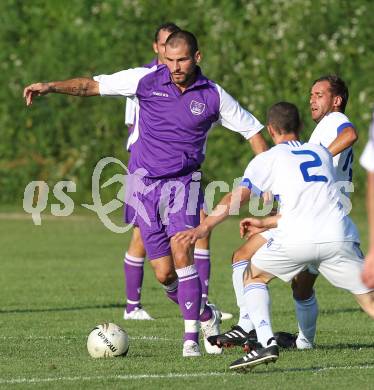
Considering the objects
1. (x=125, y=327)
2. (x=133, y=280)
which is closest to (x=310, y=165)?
(x=125, y=327)

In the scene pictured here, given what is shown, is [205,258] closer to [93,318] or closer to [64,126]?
[93,318]

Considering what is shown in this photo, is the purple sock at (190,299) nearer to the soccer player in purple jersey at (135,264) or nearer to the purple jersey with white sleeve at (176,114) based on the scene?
the purple jersey with white sleeve at (176,114)

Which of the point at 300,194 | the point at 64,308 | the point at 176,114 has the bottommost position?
the point at 64,308

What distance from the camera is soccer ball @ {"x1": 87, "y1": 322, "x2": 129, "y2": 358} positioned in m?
8.52

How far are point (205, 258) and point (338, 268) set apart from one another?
12.0ft

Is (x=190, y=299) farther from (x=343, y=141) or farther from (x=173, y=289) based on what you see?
(x=343, y=141)

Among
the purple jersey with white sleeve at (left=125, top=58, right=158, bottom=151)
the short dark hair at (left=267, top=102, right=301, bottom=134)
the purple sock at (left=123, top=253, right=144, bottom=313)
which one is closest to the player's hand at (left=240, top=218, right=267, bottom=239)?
the short dark hair at (left=267, top=102, right=301, bottom=134)

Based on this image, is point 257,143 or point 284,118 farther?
point 257,143

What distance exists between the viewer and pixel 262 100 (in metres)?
25.2

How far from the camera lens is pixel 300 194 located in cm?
783

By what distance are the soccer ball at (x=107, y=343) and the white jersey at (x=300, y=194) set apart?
1414 millimetres

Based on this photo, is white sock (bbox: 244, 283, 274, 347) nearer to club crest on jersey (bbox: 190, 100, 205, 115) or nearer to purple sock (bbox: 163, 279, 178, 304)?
club crest on jersey (bbox: 190, 100, 205, 115)

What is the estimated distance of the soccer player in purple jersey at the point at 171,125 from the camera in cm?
890

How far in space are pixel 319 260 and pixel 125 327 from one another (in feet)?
10.6
